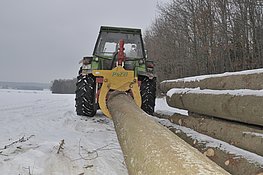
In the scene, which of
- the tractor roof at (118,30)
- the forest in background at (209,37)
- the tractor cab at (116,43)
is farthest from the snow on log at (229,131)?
the forest in background at (209,37)

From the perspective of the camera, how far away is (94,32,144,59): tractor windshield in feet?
23.3

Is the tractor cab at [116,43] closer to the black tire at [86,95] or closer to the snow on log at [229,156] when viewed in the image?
the black tire at [86,95]

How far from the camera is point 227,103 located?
3227mm

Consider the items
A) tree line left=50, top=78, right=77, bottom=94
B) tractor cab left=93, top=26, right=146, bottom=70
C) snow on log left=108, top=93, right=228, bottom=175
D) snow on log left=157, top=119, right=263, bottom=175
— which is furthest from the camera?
tree line left=50, top=78, right=77, bottom=94

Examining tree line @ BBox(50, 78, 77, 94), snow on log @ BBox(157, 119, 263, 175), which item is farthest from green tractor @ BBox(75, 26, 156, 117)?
tree line @ BBox(50, 78, 77, 94)

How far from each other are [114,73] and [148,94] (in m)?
1.18

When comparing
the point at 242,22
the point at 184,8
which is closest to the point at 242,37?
the point at 242,22

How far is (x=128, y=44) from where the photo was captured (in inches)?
290

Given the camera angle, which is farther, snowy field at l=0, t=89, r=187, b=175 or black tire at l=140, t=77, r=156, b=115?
black tire at l=140, t=77, r=156, b=115

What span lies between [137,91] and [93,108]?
1322 millimetres

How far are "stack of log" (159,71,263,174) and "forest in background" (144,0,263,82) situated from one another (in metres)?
9.25

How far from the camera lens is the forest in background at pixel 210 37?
1274cm

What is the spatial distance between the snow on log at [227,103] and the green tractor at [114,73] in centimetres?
143

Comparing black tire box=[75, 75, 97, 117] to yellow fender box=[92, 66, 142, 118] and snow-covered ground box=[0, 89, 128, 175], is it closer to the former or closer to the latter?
A: yellow fender box=[92, 66, 142, 118]
